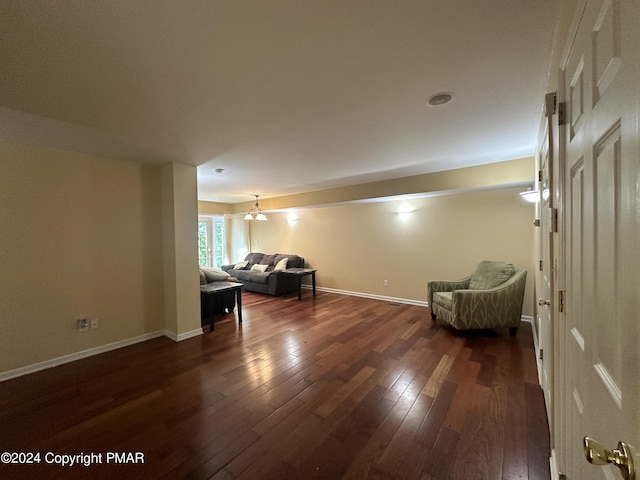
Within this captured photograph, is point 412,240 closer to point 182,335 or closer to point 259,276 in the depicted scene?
point 259,276

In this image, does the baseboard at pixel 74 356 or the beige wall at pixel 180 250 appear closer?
the baseboard at pixel 74 356

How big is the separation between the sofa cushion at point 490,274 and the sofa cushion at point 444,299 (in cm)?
48

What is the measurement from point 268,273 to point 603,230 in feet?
18.5

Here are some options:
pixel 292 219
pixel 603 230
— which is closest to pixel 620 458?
pixel 603 230

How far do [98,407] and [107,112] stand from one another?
7.79 feet

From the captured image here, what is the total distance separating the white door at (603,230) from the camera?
48cm

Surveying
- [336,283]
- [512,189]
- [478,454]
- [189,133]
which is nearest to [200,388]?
[478,454]

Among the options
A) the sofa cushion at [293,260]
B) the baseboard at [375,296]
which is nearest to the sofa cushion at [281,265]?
the sofa cushion at [293,260]

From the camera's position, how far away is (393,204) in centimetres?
521

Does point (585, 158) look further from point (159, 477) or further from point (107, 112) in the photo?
point (107, 112)

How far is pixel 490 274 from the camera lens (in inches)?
149

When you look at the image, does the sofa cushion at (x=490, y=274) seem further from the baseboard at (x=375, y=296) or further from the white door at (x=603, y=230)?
the white door at (x=603, y=230)

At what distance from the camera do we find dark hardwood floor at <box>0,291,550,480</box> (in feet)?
5.14

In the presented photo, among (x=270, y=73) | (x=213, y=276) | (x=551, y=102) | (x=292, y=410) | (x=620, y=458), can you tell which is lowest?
(x=292, y=410)
